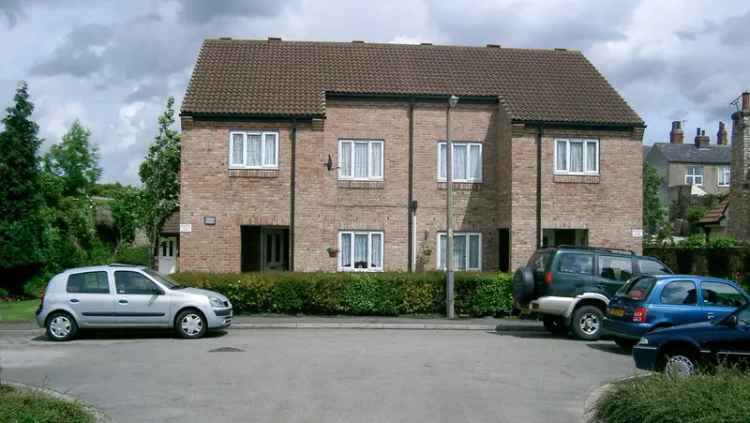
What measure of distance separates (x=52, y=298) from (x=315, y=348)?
5.80 metres

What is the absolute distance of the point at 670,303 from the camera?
47.1 feet

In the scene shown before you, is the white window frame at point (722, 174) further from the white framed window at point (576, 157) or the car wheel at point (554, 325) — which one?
the car wheel at point (554, 325)

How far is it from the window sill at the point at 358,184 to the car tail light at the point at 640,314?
39.1ft

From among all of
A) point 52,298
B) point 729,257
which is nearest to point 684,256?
point 729,257

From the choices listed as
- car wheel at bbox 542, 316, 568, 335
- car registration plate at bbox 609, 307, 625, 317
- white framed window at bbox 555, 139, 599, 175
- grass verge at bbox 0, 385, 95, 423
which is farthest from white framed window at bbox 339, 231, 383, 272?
grass verge at bbox 0, 385, 95, 423

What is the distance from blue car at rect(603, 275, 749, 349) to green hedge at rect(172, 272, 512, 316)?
20.0 ft

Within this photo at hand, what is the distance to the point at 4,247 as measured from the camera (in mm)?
25359

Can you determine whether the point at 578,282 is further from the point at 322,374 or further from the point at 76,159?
the point at 76,159

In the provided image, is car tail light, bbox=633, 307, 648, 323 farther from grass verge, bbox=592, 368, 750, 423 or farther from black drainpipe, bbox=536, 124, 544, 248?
black drainpipe, bbox=536, 124, 544, 248

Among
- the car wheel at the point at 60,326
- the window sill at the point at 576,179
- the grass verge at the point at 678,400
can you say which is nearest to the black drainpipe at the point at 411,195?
the window sill at the point at 576,179

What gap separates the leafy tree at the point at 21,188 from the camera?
25688 millimetres

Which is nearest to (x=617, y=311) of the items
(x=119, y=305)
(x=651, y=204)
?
(x=119, y=305)

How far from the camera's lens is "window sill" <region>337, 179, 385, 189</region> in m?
24.8

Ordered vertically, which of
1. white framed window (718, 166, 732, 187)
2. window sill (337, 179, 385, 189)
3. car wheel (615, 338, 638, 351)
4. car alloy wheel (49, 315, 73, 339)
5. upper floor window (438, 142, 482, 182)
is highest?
white framed window (718, 166, 732, 187)
